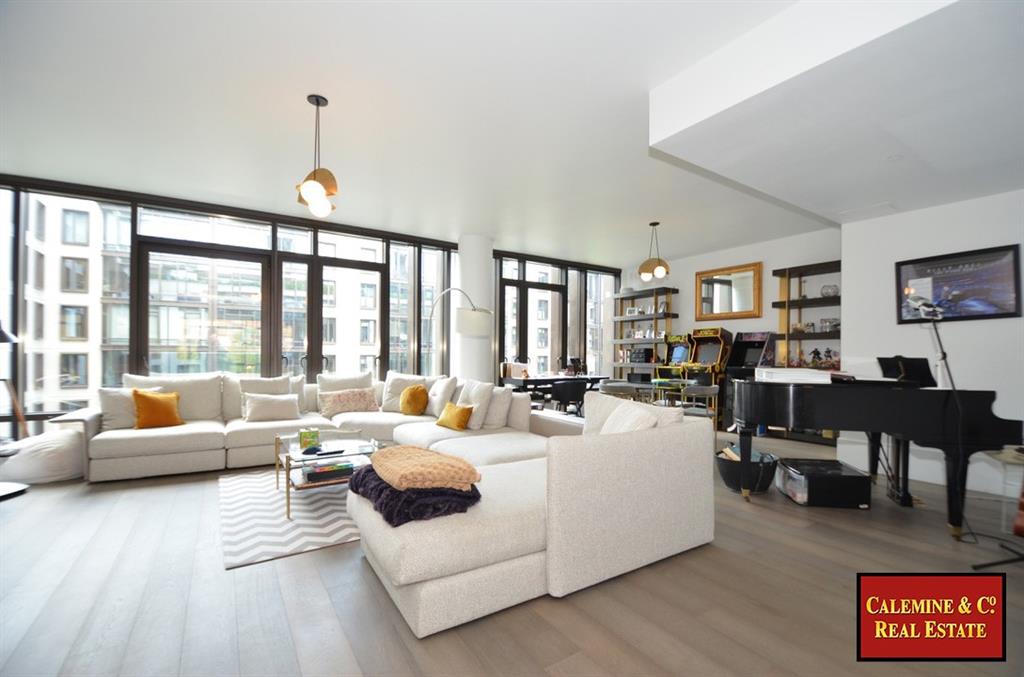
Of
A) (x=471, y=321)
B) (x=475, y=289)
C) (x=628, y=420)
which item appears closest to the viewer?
(x=628, y=420)

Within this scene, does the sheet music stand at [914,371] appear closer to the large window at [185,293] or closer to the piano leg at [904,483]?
the piano leg at [904,483]

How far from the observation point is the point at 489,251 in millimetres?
6637

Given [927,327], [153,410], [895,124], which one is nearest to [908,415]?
[895,124]

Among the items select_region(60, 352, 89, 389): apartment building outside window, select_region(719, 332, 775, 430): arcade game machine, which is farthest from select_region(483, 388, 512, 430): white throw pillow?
select_region(60, 352, 89, 389): apartment building outside window

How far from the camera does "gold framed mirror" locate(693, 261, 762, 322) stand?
6.92 m

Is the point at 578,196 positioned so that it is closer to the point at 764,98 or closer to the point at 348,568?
the point at 764,98

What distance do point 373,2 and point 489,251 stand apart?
178 inches

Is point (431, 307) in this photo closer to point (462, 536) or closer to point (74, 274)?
point (74, 274)

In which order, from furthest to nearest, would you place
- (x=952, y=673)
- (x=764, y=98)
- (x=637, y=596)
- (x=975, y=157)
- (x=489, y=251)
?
1. (x=489, y=251)
2. (x=975, y=157)
3. (x=764, y=98)
4. (x=637, y=596)
5. (x=952, y=673)

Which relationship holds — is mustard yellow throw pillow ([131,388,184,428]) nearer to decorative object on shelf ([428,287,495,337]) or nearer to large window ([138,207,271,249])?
large window ([138,207,271,249])

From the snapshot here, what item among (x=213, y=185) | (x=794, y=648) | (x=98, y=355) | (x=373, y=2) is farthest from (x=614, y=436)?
(x=98, y=355)

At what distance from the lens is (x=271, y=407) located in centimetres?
460

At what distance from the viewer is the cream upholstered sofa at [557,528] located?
5.82 feet

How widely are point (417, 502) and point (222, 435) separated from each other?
3192 millimetres
